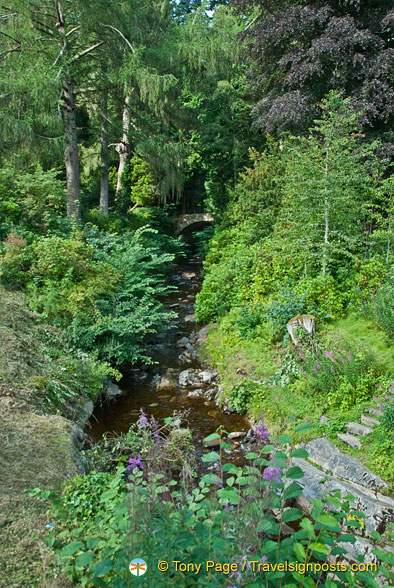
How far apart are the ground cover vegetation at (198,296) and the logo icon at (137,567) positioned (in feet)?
0.18

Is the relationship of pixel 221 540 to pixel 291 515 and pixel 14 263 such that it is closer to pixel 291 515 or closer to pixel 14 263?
pixel 291 515

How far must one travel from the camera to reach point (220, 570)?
1686mm

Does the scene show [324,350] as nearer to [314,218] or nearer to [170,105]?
[314,218]

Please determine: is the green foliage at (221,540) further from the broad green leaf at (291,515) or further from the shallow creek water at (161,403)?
the shallow creek water at (161,403)

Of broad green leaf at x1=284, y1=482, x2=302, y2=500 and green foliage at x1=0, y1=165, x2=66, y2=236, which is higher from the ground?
green foliage at x1=0, y1=165, x2=66, y2=236

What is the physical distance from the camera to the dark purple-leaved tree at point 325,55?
33.2 feet

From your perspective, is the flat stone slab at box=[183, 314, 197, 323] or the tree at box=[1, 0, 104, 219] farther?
the flat stone slab at box=[183, 314, 197, 323]

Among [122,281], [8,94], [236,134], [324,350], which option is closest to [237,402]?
[324,350]

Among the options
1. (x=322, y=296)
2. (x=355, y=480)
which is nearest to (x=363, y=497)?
(x=355, y=480)

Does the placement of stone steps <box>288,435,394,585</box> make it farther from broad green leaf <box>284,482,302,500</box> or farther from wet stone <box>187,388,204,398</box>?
wet stone <box>187,388,204,398</box>

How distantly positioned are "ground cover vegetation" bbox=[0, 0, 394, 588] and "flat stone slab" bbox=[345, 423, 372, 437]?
11 centimetres

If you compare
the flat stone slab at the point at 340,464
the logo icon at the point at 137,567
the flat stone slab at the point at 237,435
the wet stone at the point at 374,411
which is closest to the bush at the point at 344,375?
the wet stone at the point at 374,411

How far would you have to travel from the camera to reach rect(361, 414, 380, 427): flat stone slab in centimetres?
507

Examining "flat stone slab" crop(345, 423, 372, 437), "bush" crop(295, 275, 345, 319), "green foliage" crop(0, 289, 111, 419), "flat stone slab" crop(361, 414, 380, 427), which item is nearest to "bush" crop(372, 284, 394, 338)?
"bush" crop(295, 275, 345, 319)
